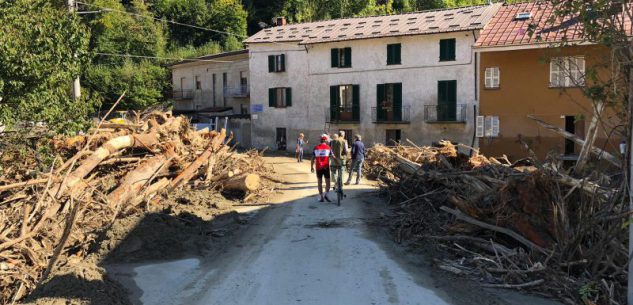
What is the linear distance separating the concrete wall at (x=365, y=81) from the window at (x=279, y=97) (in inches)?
11.2

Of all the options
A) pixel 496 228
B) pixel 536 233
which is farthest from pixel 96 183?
pixel 536 233

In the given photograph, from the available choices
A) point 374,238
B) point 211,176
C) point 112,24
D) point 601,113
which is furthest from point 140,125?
point 112,24

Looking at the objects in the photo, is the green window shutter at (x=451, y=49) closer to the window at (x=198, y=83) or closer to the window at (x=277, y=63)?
the window at (x=277, y=63)

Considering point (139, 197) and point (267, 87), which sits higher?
point (267, 87)

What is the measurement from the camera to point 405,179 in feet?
43.8

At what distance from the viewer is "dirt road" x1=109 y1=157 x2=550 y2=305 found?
6766 mm

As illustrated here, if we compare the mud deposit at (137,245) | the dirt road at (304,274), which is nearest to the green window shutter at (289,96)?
the mud deposit at (137,245)

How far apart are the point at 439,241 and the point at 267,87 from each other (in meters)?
29.3

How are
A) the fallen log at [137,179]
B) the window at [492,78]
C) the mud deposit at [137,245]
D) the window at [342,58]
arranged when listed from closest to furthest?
the mud deposit at [137,245], the fallen log at [137,179], the window at [492,78], the window at [342,58]

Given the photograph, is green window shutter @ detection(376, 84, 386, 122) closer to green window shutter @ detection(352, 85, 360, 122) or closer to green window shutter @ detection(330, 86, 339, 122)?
green window shutter @ detection(352, 85, 360, 122)

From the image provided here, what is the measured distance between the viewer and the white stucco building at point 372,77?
98.8 ft

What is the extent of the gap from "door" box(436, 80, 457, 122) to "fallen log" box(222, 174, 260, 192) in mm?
18293

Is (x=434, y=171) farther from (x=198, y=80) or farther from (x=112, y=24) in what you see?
(x=112, y=24)

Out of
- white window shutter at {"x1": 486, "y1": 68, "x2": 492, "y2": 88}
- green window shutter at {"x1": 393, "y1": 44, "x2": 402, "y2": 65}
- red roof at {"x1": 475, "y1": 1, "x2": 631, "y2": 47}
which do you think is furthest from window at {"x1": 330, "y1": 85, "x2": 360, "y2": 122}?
red roof at {"x1": 475, "y1": 1, "x2": 631, "y2": 47}
